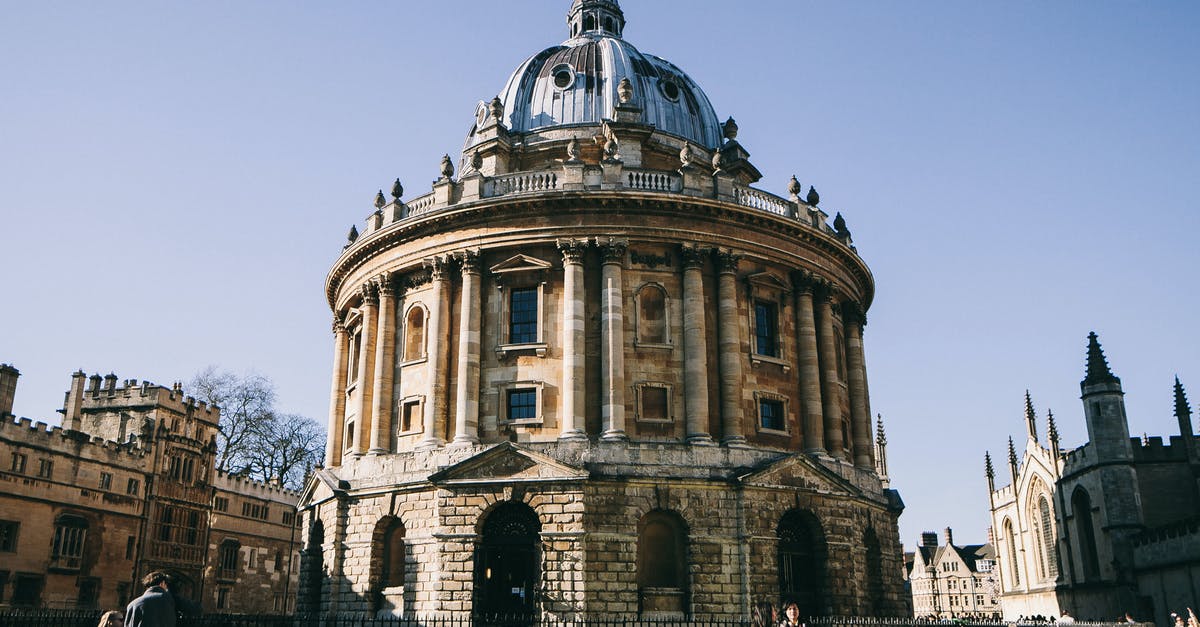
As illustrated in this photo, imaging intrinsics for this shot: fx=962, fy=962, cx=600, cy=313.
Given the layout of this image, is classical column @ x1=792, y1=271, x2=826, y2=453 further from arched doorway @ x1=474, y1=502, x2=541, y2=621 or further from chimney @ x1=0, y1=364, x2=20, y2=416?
chimney @ x1=0, y1=364, x2=20, y2=416

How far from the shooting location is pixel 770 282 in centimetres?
3431

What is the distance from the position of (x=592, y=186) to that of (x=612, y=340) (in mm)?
5440

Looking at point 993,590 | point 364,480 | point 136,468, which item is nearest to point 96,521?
point 136,468

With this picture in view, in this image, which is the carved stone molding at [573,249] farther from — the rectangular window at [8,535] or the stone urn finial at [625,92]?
the rectangular window at [8,535]

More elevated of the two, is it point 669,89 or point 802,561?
point 669,89

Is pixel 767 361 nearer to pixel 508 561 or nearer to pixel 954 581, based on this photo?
pixel 508 561

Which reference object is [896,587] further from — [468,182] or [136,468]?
[136,468]

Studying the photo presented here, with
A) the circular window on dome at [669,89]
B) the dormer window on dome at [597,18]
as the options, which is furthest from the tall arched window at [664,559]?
the dormer window on dome at [597,18]

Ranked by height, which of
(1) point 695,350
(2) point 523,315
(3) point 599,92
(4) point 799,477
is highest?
(3) point 599,92

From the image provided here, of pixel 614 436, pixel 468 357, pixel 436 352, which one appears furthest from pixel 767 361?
pixel 436 352

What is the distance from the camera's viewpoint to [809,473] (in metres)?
31.5

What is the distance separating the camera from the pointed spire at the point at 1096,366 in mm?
47719

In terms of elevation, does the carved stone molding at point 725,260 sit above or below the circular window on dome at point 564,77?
below

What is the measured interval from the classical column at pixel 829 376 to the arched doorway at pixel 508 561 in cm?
1152
